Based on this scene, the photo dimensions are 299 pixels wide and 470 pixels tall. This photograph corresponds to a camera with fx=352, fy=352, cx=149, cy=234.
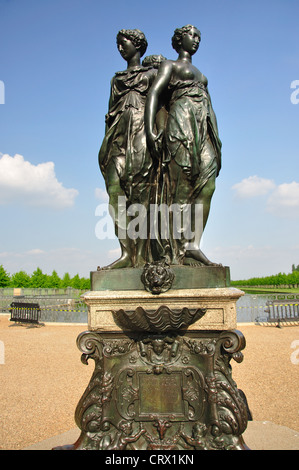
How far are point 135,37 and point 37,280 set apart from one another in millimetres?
45478

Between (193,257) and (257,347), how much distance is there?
7812 millimetres

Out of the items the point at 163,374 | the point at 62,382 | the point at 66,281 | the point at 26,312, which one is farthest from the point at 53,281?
the point at 163,374

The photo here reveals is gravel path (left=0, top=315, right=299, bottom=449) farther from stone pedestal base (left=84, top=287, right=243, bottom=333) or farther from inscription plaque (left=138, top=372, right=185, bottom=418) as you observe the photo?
stone pedestal base (left=84, top=287, right=243, bottom=333)

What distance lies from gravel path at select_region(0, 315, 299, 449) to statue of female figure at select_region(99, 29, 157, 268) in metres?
3.05

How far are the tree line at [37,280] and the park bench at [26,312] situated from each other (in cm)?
2713

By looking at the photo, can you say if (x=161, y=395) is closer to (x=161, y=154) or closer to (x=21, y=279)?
(x=161, y=154)

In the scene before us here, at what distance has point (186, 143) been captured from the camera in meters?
3.35

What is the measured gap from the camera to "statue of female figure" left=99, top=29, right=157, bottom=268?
3469 mm

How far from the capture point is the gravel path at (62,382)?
505 centimetres

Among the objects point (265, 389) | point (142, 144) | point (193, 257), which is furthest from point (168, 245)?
point (265, 389)

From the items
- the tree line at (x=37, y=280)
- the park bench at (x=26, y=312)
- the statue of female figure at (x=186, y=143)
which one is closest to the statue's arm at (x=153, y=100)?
the statue of female figure at (x=186, y=143)

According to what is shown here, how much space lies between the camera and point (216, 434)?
2.72 m
